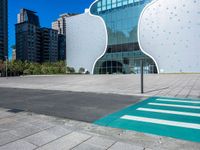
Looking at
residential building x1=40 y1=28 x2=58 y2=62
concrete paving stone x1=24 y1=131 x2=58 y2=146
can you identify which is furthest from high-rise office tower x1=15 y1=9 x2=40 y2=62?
concrete paving stone x1=24 y1=131 x2=58 y2=146

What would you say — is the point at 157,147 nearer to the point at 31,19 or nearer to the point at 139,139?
the point at 139,139

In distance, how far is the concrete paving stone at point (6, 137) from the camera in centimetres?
418

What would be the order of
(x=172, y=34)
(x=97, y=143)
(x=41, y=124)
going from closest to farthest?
(x=97, y=143) < (x=41, y=124) < (x=172, y=34)

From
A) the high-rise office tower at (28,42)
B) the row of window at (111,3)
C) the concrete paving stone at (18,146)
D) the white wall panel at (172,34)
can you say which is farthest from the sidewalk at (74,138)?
the high-rise office tower at (28,42)

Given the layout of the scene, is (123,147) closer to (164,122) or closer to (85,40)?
(164,122)

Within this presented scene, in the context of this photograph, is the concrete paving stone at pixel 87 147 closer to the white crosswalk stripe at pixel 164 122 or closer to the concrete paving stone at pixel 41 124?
the concrete paving stone at pixel 41 124

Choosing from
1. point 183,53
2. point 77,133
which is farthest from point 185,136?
point 183,53

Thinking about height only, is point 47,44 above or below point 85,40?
above

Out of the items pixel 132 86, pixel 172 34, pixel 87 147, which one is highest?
pixel 172 34

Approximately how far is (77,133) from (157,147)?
76.2 inches

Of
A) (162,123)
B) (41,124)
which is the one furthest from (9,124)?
(162,123)

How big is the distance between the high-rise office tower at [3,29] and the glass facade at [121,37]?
68.8 metres

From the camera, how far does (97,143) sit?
407cm

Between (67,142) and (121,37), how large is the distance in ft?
146
